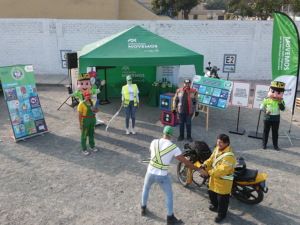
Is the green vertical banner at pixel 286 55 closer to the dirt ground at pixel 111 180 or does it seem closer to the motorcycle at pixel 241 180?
the dirt ground at pixel 111 180

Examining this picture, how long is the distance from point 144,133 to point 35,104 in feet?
10.9

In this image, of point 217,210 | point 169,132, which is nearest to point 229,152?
point 169,132

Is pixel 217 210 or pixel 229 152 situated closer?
pixel 229 152

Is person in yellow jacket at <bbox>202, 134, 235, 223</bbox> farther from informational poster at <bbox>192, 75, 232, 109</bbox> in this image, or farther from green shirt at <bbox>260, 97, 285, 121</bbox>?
informational poster at <bbox>192, 75, 232, 109</bbox>

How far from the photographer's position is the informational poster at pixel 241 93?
8.34m

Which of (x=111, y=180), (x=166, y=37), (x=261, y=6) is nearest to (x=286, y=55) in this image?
(x=111, y=180)

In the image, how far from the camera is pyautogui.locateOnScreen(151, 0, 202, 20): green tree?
31.3 metres

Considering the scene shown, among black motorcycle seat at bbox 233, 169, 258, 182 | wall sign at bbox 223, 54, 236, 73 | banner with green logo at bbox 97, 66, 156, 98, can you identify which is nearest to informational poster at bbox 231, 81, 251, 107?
black motorcycle seat at bbox 233, 169, 258, 182

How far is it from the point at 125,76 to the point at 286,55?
21.2 ft

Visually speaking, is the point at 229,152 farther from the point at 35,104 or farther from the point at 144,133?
the point at 35,104

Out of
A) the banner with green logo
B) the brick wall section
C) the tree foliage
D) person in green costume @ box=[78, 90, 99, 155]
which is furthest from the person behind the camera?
the tree foliage

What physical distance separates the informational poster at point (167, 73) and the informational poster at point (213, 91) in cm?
295

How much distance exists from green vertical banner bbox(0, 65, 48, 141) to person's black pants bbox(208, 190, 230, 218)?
5589mm

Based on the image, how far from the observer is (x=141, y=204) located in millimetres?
5062
